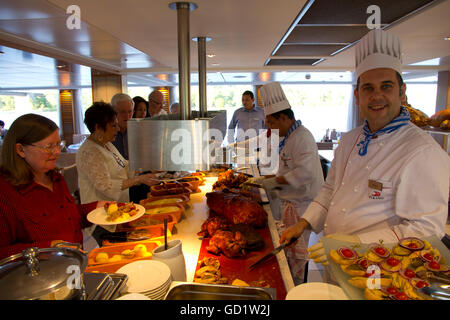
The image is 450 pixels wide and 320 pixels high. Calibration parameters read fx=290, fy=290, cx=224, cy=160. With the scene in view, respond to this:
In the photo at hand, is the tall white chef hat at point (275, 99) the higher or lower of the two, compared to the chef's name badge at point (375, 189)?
higher

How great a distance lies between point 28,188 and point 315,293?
50.5 inches

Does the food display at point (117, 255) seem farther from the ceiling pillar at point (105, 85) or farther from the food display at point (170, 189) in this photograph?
the ceiling pillar at point (105, 85)

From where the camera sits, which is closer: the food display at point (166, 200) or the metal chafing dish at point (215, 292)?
the metal chafing dish at point (215, 292)

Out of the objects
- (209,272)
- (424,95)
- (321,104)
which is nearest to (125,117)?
(209,272)

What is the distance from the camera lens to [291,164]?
239cm

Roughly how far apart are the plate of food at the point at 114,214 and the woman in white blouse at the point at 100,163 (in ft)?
1.45

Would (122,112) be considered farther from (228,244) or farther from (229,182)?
(228,244)

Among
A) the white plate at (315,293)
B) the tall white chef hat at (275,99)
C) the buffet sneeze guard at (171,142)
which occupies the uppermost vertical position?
the tall white chef hat at (275,99)

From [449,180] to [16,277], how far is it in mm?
1421

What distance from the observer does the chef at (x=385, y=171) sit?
1.09m

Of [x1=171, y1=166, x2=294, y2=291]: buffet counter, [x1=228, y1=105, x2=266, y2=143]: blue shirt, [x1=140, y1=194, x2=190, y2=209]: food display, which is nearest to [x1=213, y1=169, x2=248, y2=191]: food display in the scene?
[x1=171, y1=166, x2=294, y2=291]: buffet counter

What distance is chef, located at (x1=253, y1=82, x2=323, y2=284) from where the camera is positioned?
227 centimetres

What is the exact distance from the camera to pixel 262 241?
1.48 metres

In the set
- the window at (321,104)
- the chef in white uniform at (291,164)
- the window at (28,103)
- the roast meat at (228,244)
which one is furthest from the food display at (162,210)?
the window at (28,103)
